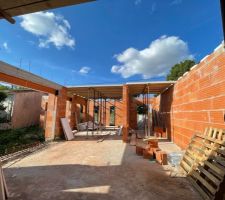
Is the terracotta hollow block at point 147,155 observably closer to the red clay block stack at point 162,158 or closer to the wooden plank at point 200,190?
the red clay block stack at point 162,158

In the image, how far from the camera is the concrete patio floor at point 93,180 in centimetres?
269

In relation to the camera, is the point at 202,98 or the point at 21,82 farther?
the point at 21,82

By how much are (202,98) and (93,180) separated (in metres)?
3.79

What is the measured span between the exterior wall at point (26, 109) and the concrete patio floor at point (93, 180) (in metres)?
9.62

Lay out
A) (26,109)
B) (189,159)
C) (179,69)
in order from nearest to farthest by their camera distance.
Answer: (189,159) → (26,109) → (179,69)

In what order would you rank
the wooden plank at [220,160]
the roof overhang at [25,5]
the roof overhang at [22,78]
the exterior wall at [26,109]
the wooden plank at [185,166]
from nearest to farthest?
the roof overhang at [25,5], the wooden plank at [220,160], the wooden plank at [185,166], the roof overhang at [22,78], the exterior wall at [26,109]

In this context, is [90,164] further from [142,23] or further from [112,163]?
[142,23]

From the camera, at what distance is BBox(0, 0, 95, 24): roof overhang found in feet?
5.69

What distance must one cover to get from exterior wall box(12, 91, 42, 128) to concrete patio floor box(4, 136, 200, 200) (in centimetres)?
962

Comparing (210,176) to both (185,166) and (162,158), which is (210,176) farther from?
(162,158)

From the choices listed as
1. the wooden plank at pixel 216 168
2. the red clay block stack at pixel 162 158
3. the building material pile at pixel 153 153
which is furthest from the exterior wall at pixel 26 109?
the wooden plank at pixel 216 168

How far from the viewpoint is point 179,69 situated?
2580 centimetres

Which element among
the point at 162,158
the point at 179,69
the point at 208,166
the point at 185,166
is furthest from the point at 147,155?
the point at 179,69

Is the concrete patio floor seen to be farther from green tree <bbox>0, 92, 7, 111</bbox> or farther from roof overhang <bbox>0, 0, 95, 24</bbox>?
green tree <bbox>0, 92, 7, 111</bbox>
